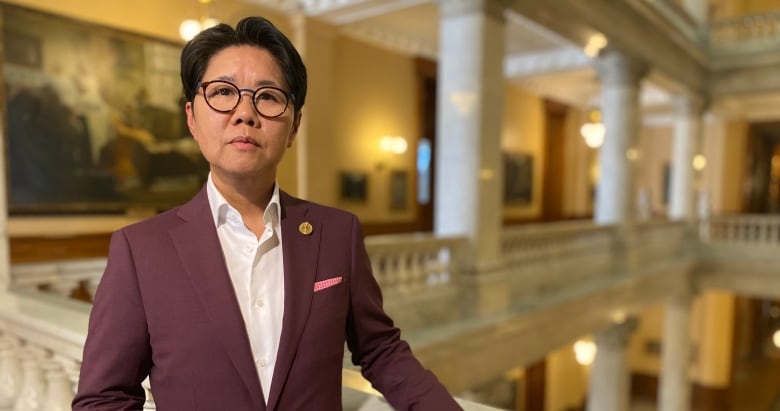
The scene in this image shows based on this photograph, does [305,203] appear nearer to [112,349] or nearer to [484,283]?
[112,349]

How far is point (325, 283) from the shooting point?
4.12ft

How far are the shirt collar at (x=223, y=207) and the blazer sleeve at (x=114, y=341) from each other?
0.21 m

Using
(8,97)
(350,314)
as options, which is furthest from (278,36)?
(8,97)

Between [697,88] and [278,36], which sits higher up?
[697,88]

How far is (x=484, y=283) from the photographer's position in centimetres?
575

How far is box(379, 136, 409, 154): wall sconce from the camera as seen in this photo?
9289 mm

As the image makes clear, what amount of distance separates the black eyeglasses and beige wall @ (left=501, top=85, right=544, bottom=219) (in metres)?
12.0

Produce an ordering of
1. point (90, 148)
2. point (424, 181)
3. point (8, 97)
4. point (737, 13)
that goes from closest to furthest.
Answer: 1. point (8, 97)
2. point (90, 148)
3. point (424, 181)
4. point (737, 13)

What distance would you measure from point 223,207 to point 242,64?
0.34 m

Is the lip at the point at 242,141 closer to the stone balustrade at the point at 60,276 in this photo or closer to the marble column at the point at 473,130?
the stone balustrade at the point at 60,276

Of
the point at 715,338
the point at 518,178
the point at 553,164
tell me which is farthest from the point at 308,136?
the point at 715,338

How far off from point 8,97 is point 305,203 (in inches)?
194

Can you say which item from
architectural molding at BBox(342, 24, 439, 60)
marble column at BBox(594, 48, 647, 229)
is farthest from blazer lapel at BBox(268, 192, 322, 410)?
marble column at BBox(594, 48, 647, 229)

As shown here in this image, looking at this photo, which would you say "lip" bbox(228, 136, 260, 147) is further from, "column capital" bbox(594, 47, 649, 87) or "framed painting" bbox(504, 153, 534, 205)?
"framed painting" bbox(504, 153, 534, 205)
